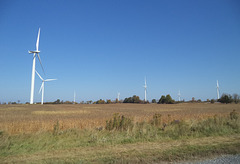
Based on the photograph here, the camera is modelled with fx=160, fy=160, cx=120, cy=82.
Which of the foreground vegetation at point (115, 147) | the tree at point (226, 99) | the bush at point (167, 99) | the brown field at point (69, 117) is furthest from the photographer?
the bush at point (167, 99)

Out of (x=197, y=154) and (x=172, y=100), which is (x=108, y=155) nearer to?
(x=197, y=154)

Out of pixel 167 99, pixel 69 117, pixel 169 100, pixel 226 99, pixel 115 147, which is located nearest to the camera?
pixel 115 147

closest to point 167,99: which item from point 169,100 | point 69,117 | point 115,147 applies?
point 169,100

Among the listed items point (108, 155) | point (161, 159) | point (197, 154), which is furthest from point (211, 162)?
point (108, 155)

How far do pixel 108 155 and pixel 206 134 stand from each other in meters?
7.70

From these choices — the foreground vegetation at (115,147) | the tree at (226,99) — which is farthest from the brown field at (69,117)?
the tree at (226,99)

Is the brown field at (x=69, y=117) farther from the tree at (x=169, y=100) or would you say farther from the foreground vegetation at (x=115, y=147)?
the tree at (x=169, y=100)

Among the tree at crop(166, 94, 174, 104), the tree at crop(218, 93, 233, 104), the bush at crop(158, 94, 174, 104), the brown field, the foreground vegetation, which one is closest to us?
the foreground vegetation

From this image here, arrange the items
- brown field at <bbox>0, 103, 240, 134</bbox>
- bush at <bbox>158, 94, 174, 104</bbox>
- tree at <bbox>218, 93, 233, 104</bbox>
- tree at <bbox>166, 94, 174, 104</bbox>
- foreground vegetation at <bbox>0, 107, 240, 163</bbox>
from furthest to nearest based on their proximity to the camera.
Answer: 1. bush at <bbox>158, 94, 174, 104</bbox>
2. tree at <bbox>166, 94, 174, 104</bbox>
3. tree at <bbox>218, 93, 233, 104</bbox>
4. brown field at <bbox>0, 103, 240, 134</bbox>
5. foreground vegetation at <bbox>0, 107, 240, 163</bbox>

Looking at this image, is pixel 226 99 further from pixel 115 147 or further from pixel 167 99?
pixel 115 147

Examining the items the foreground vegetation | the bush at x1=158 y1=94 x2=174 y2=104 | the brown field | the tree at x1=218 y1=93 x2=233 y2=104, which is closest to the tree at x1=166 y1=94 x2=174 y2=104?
the bush at x1=158 y1=94 x2=174 y2=104

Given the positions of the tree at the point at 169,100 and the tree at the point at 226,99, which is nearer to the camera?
the tree at the point at 226,99

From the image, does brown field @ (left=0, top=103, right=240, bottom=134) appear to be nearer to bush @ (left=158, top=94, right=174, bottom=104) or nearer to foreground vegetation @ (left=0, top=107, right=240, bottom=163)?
foreground vegetation @ (left=0, top=107, right=240, bottom=163)

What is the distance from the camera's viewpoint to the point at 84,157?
22.2 ft
